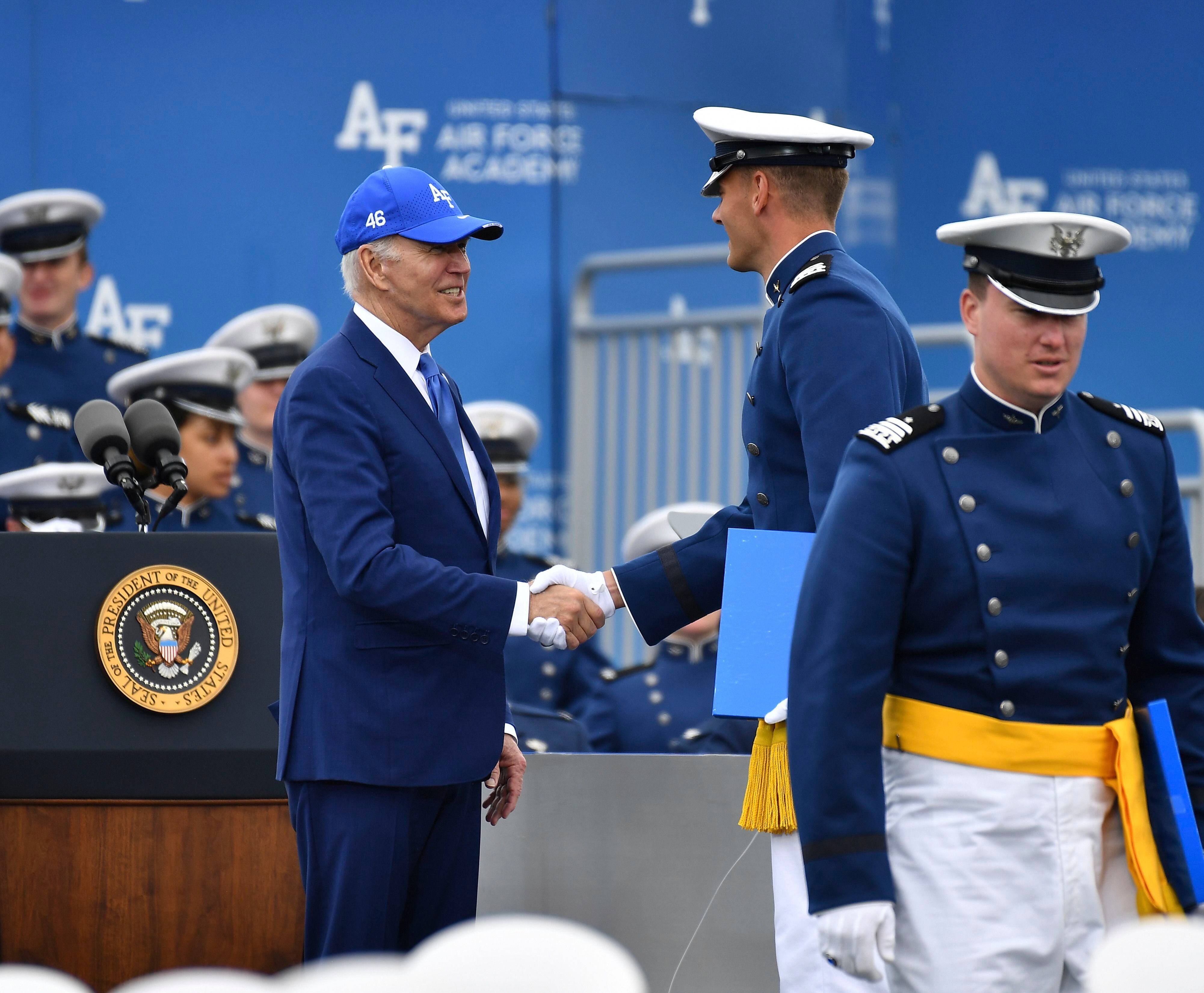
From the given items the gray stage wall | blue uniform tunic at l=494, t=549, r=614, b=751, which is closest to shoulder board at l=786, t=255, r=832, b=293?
the gray stage wall

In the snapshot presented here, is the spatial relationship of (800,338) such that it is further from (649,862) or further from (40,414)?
(40,414)

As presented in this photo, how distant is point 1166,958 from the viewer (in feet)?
3.66

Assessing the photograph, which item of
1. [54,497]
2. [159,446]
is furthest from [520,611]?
[54,497]

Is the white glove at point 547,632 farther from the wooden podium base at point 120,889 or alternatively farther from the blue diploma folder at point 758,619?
the wooden podium base at point 120,889

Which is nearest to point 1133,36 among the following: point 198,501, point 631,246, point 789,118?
point 631,246

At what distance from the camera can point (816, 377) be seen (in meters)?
2.03

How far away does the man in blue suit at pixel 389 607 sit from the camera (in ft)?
6.72

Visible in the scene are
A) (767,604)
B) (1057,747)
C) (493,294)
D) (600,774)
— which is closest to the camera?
(1057,747)

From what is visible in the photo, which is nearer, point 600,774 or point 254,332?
point 600,774

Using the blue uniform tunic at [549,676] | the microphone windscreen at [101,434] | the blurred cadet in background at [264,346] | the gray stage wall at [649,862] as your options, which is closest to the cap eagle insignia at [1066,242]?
the gray stage wall at [649,862]

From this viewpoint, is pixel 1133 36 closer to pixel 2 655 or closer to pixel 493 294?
pixel 493 294

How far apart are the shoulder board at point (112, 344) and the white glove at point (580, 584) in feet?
9.17

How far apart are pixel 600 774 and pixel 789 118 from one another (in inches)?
46.2

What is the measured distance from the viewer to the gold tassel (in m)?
2.02
